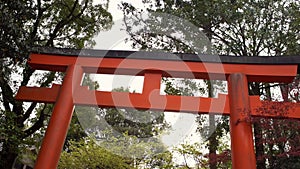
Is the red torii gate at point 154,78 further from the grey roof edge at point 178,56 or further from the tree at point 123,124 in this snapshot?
the tree at point 123,124

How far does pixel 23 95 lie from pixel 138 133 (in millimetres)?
12338

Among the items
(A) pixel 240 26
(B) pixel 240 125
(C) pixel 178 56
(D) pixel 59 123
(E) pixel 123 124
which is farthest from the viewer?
(E) pixel 123 124

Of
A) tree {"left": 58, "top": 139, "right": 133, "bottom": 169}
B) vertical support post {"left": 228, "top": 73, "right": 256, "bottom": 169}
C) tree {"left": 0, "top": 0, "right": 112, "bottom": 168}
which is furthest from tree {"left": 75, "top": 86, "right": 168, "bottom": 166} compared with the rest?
vertical support post {"left": 228, "top": 73, "right": 256, "bottom": 169}

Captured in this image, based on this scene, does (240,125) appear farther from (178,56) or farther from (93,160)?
(93,160)

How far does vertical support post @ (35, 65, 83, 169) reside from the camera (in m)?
4.63

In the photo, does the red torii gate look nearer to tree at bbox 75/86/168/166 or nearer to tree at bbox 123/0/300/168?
tree at bbox 123/0/300/168

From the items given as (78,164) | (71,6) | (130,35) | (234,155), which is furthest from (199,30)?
(78,164)

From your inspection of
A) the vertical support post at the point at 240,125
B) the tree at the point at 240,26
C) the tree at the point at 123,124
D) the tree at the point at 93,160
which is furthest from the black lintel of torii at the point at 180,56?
the tree at the point at 123,124

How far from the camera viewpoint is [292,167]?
21.6 feet

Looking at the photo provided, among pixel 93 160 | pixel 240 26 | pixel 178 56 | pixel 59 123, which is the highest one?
pixel 240 26

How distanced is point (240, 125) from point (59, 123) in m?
3.07

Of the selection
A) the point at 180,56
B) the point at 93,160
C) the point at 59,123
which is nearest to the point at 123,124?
the point at 93,160

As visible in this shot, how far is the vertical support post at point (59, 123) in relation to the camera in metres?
4.63

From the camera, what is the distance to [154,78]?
18.2 feet
